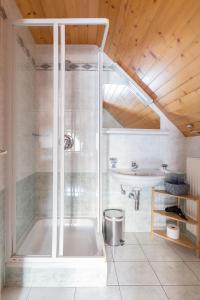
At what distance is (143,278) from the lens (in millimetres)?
1625

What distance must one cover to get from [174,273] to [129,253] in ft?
1.48

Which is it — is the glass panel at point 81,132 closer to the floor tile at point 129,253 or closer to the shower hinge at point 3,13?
the floor tile at point 129,253

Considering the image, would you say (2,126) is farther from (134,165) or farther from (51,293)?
(134,165)

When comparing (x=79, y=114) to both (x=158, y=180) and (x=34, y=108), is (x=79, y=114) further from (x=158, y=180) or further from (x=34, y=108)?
(x=158, y=180)

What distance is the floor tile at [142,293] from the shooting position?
4.68ft

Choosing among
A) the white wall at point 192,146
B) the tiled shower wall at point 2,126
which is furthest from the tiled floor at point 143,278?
the white wall at point 192,146

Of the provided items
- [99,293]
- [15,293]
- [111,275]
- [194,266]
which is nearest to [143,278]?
[111,275]

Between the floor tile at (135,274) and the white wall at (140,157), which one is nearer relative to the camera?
the floor tile at (135,274)

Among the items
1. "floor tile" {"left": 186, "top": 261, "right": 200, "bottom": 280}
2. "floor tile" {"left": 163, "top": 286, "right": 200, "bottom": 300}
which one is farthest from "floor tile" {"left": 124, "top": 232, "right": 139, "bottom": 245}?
"floor tile" {"left": 163, "top": 286, "right": 200, "bottom": 300}

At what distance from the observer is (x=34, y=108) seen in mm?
2189

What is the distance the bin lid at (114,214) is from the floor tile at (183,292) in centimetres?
79

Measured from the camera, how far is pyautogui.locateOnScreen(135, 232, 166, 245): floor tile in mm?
2204

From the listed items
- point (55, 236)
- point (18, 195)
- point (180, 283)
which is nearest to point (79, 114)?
point (18, 195)

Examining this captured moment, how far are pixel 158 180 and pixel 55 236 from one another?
111cm
